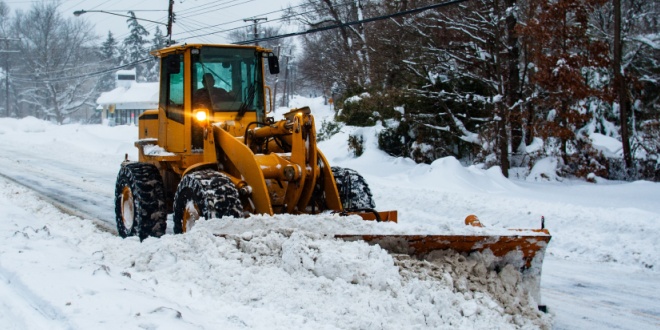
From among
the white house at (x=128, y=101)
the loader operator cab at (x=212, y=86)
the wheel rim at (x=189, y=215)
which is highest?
the white house at (x=128, y=101)

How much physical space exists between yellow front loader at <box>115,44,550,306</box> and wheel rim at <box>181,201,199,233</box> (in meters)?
0.01

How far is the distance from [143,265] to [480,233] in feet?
9.50

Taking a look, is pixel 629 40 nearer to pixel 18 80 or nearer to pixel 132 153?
pixel 132 153

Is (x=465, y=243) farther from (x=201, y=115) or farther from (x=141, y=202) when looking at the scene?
(x=141, y=202)

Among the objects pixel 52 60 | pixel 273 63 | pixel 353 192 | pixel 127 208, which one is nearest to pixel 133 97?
pixel 52 60

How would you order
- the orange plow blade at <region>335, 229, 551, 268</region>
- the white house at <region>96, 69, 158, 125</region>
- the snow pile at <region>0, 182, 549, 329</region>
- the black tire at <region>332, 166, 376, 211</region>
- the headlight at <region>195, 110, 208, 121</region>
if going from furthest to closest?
the white house at <region>96, 69, 158, 125</region> < the headlight at <region>195, 110, 208, 121</region> < the black tire at <region>332, 166, 376, 211</region> < the orange plow blade at <region>335, 229, 551, 268</region> < the snow pile at <region>0, 182, 549, 329</region>

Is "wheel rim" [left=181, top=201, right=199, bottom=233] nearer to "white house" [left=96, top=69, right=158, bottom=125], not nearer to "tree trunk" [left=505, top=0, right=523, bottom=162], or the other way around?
"tree trunk" [left=505, top=0, right=523, bottom=162]

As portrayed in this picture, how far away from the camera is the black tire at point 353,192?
7.82m

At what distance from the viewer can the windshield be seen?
26.7ft

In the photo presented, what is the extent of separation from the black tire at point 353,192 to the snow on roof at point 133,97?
59693 millimetres

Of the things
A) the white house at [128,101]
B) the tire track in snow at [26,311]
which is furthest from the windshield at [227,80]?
the white house at [128,101]

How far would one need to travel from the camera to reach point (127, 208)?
879 centimetres

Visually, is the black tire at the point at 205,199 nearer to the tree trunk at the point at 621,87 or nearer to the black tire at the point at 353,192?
the black tire at the point at 353,192

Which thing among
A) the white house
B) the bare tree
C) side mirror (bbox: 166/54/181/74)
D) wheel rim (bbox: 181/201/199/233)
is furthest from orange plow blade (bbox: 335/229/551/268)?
the bare tree
